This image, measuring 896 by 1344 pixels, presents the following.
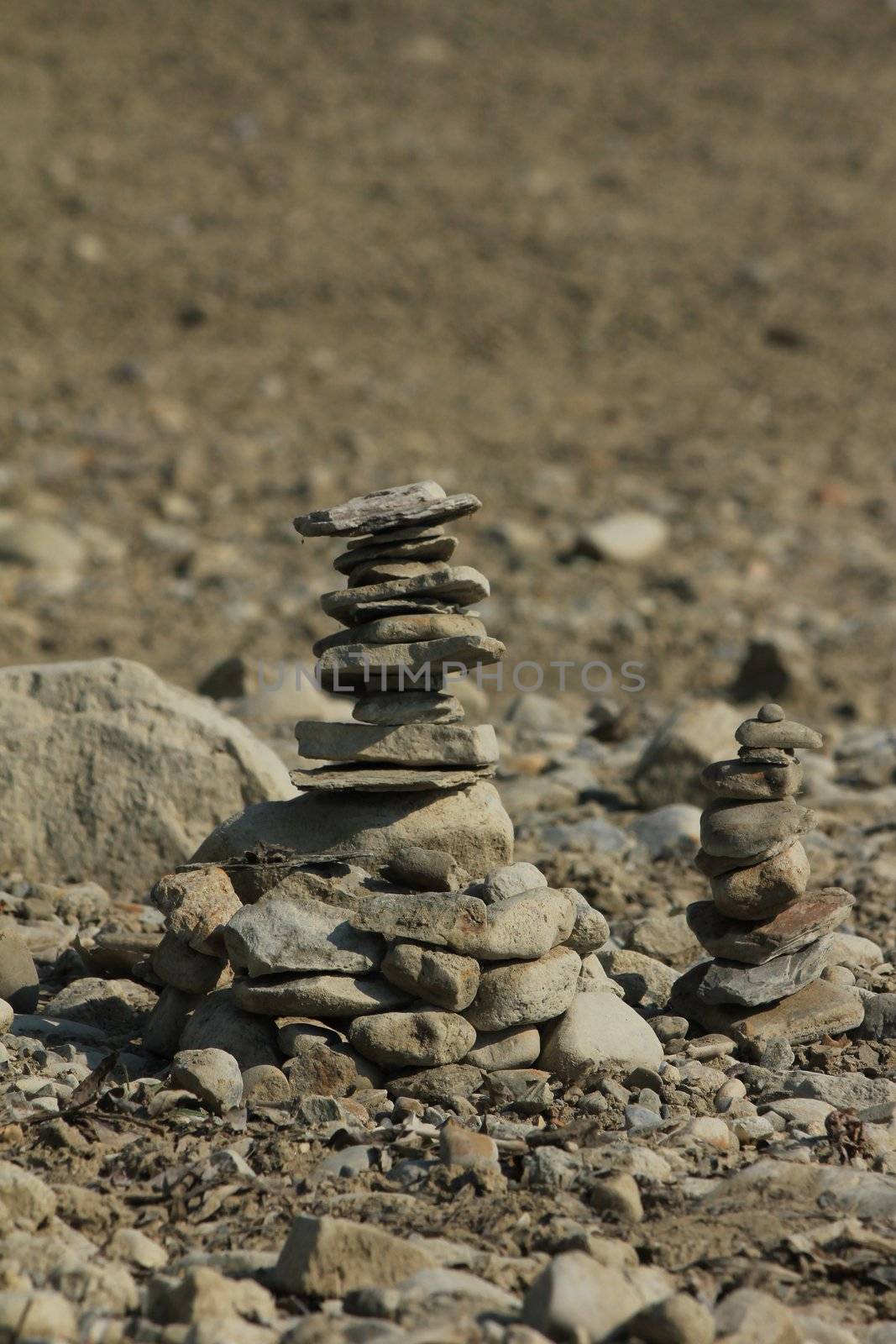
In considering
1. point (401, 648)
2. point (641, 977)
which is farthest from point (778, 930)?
point (401, 648)

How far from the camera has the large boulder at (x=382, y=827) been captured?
561cm

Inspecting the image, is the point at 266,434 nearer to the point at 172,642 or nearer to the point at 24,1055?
the point at 172,642

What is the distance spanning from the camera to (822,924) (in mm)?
5516

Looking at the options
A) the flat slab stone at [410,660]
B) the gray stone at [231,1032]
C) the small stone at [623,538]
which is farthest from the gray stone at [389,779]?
the small stone at [623,538]

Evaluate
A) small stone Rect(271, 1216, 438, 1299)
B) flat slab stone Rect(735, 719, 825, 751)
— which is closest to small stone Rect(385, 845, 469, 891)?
flat slab stone Rect(735, 719, 825, 751)

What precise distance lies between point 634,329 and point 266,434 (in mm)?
4598

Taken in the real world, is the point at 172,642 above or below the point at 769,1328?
above

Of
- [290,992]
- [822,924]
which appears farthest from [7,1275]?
[822,924]

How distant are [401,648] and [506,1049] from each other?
1436 millimetres

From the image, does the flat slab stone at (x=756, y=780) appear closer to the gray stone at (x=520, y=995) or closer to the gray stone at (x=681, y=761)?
the gray stone at (x=520, y=995)

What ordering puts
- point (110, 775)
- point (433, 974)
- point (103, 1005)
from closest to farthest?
point (433, 974), point (103, 1005), point (110, 775)

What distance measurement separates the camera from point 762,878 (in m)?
5.45

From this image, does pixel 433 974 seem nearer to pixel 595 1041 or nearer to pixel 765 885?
pixel 595 1041

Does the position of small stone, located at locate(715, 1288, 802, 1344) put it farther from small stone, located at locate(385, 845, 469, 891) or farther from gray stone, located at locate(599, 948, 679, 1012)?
gray stone, located at locate(599, 948, 679, 1012)
